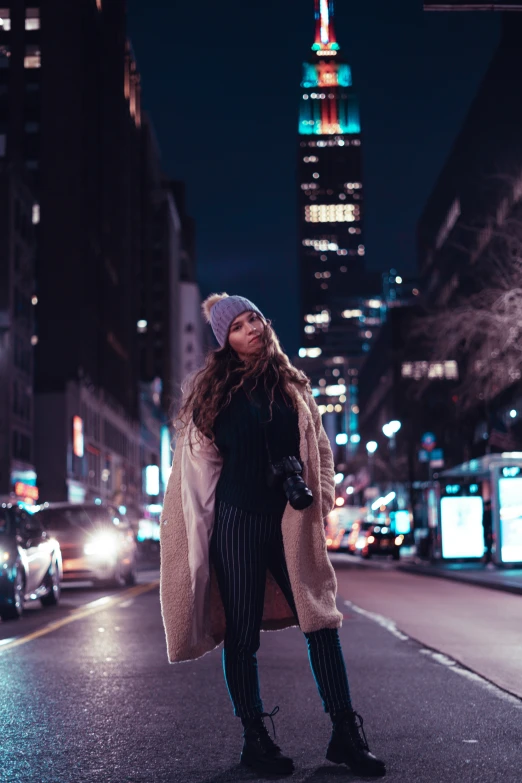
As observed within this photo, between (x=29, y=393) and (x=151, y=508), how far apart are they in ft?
199

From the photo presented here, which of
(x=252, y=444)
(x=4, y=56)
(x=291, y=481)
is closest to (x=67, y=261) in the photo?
(x=4, y=56)

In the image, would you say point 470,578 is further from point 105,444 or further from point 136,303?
point 136,303

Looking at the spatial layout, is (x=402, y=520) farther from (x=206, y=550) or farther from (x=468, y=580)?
(x=206, y=550)

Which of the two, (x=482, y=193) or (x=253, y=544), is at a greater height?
(x=482, y=193)

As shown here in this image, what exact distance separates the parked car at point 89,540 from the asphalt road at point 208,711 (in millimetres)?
8333

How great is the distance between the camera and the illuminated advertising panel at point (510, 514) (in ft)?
95.3

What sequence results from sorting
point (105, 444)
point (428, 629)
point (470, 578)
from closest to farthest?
point (428, 629) → point (470, 578) → point (105, 444)

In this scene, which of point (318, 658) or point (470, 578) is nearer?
point (318, 658)

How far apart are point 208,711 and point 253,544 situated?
2.33m

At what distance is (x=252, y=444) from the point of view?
498 cm

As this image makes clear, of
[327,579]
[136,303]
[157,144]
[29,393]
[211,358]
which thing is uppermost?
[157,144]

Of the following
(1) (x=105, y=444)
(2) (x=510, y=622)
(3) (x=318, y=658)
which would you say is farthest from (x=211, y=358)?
(1) (x=105, y=444)

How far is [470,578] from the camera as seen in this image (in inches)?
990

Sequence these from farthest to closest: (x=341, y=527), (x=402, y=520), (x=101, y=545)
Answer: (x=341, y=527) < (x=402, y=520) < (x=101, y=545)
